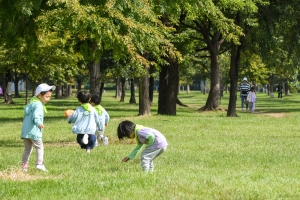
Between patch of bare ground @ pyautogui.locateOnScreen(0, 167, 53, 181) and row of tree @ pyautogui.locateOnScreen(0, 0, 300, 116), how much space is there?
4852 mm

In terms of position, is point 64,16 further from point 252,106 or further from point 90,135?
point 252,106

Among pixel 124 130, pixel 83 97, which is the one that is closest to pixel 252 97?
pixel 83 97

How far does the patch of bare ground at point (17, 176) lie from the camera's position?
34.7ft

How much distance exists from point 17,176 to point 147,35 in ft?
21.9

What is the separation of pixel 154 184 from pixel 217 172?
2192 millimetres

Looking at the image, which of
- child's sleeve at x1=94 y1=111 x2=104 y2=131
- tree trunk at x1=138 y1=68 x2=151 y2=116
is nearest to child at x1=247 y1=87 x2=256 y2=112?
tree trunk at x1=138 y1=68 x2=151 y2=116

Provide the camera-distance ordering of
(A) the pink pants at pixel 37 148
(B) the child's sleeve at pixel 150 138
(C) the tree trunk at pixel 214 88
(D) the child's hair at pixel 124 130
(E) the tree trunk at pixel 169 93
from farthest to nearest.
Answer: (C) the tree trunk at pixel 214 88 → (E) the tree trunk at pixel 169 93 → (A) the pink pants at pixel 37 148 → (B) the child's sleeve at pixel 150 138 → (D) the child's hair at pixel 124 130

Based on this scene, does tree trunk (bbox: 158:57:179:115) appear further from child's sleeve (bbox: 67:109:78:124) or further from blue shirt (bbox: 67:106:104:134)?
child's sleeve (bbox: 67:109:78:124)

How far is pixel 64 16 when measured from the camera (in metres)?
15.4

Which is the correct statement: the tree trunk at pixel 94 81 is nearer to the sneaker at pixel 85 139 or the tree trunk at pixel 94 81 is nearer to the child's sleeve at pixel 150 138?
the sneaker at pixel 85 139

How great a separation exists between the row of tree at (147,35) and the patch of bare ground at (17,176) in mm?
4852

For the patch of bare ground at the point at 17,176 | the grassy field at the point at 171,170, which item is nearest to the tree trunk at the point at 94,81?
the grassy field at the point at 171,170

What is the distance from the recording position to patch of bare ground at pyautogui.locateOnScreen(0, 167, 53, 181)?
34.7 feet

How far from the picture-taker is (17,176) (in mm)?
10867
